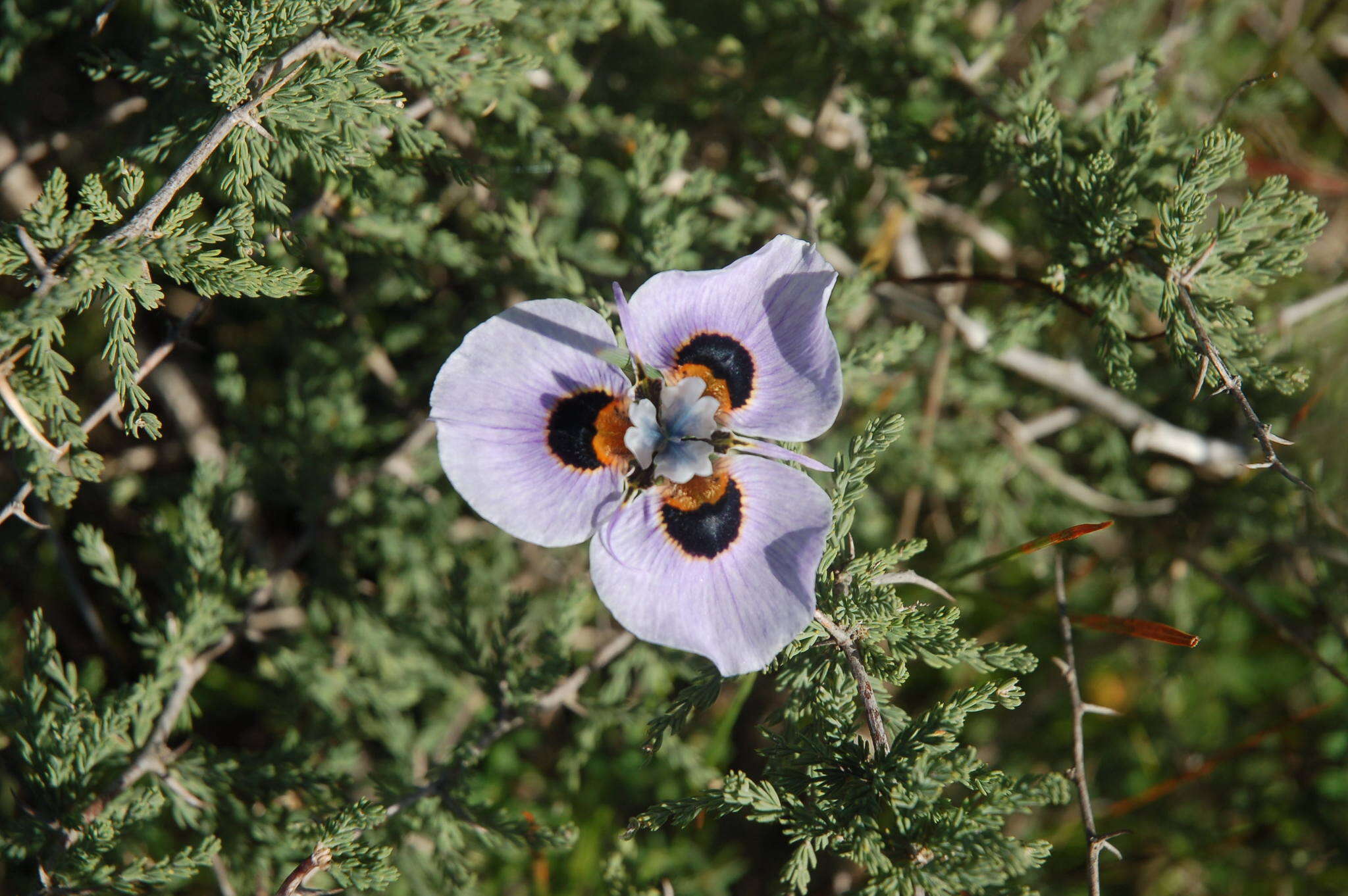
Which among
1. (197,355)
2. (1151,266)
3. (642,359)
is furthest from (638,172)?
(197,355)

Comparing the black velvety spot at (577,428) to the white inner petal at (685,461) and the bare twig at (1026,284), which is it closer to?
the white inner petal at (685,461)

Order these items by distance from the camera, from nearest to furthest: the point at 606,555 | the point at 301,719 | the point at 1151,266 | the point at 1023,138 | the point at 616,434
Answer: the point at 606,555, the point at 616,434, the point at 1151,266, the point at 1023,138, the point at 301,719

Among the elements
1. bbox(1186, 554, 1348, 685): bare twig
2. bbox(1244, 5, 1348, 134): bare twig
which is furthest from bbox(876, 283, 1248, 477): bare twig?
bbox(1244, 5, 1348, 134): bare twig

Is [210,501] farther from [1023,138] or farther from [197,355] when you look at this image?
[1023,138]

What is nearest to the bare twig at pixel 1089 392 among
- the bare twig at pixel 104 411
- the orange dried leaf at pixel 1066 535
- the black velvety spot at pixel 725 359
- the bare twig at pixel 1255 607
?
the bare twig at pixel 1255 607

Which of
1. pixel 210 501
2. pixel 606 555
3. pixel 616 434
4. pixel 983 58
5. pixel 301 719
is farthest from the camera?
pixel 301 719

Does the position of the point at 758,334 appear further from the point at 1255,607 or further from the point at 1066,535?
the point at 1255,607

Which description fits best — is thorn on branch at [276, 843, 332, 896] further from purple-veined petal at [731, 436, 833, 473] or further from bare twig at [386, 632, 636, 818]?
purple-veined petal at [731, 436, 833, 473]
